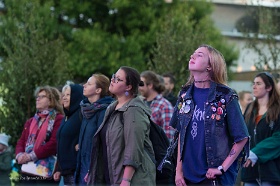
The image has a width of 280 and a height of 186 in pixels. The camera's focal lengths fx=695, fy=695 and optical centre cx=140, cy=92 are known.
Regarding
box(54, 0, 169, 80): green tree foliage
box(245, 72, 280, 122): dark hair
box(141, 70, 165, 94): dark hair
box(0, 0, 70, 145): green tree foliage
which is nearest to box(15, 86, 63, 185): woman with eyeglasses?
box(141, 70, 165, 94): dark hair

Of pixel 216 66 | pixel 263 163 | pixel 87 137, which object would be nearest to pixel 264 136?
pixel 263 163

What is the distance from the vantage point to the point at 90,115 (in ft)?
26.9

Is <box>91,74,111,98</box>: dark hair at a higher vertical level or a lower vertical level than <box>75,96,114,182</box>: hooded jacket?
higher

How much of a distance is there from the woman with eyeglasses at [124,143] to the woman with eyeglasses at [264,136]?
192 cm

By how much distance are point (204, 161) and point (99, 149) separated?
5.73ft

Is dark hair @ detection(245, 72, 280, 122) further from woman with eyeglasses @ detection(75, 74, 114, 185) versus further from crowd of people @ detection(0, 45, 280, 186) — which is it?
woman with eyeglasses @ detection(75, 74, 114, 185)

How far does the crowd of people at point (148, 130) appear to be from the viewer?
19.3 feet

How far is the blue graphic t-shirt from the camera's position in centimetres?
586

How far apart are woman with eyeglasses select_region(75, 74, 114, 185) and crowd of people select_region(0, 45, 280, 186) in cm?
1

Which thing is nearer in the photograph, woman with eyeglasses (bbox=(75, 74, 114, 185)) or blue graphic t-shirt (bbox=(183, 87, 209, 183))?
blue graphic t-shirt (bbox=(183, 87, 209, 183))

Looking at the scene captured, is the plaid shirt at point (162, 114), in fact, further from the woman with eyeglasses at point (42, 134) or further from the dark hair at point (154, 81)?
the woman with eyeglasses at point (42, 134)

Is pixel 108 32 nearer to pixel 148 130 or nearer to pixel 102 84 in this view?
pixel 102 84

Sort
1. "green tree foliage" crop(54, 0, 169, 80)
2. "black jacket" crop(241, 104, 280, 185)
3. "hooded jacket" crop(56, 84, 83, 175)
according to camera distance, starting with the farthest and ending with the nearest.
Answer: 1. "green tree foliage" crop(54, 0, 169, 80)
2. "hooded jacket" crop(56, 84, 83, 175)
3. "black jacket" crop(241, 104, 280, 185)

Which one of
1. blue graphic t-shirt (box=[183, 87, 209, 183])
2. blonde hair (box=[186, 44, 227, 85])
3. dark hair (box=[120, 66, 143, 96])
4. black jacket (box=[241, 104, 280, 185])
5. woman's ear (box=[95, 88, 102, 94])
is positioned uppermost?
blonde hair (box=[186, 44, 227, 85])
